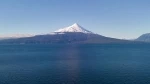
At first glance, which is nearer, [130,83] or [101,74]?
[130,83]

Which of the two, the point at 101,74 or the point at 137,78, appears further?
the point at 101,74

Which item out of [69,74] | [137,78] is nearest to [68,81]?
[69,74]

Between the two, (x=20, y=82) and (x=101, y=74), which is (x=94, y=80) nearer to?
(x=101, y=74)

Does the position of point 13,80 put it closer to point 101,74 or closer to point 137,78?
point 101,74

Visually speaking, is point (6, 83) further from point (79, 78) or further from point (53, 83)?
point (79, 78)

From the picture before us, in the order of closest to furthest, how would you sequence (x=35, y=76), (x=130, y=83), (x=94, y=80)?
(x=130, y=83), (x=94, y=80), (x=35, y=76)

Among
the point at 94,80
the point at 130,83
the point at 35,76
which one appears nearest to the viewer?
the point at 130,83

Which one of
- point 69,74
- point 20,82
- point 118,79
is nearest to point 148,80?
point 118,79
